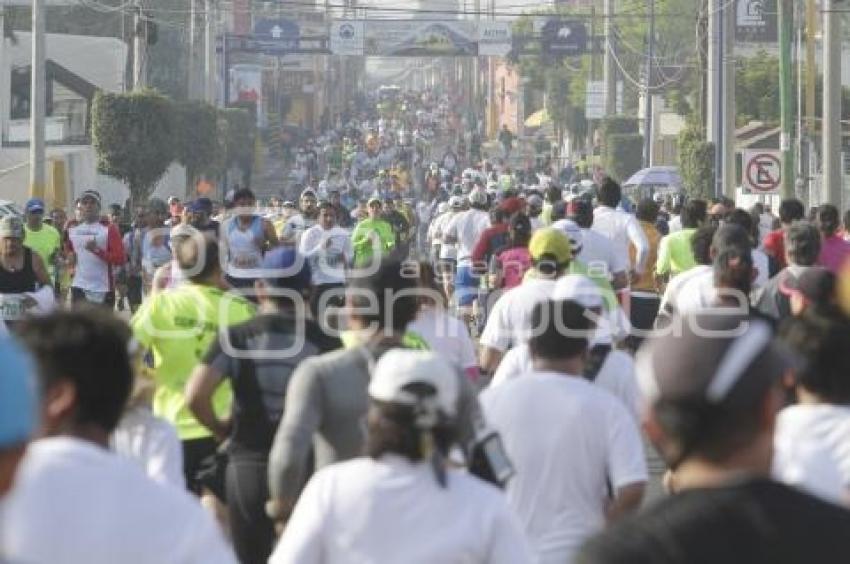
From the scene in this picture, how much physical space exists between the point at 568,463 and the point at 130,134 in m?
41.4

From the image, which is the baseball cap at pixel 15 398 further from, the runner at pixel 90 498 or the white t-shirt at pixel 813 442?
the white t-shirt at pixel 813 442

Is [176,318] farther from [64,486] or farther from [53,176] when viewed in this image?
[53,176]

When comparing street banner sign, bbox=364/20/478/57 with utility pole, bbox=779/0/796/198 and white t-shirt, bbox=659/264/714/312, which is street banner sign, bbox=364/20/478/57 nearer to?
utility pole, bbox=779/0/796/198

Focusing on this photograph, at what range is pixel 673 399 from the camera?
395 centimetres

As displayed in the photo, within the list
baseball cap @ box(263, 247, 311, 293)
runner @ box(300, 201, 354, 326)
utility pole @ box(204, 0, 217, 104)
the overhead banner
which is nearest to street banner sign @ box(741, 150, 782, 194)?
runner @ box(300, 201, 354, 326)

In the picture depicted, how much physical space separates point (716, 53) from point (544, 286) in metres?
28.7

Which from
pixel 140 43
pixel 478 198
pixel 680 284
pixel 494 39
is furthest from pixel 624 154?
pixel 680 284

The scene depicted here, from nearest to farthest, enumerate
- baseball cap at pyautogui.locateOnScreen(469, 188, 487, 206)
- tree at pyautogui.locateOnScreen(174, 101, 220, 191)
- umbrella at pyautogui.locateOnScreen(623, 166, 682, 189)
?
1. baseball cap at pyautogui.locateOnScreen(469, 188, 487, 206)
2. umbrella at pyautogui.locateOnScreen(623, 166, 682, 189)
3. tree at pyautogui.locateOnScreen(174, 101, 220, 191)

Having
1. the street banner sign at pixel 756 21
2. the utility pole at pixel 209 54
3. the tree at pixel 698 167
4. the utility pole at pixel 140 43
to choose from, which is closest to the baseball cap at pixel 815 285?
the tree at pixel 698 167

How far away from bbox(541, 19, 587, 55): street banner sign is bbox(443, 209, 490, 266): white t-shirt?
63821mm

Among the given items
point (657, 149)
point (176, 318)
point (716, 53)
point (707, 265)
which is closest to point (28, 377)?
point (176, 318)

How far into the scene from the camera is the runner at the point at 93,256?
20609 millimetres

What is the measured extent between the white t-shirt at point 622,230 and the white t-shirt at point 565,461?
9.56 m

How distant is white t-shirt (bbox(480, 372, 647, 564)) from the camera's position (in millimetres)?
7027
